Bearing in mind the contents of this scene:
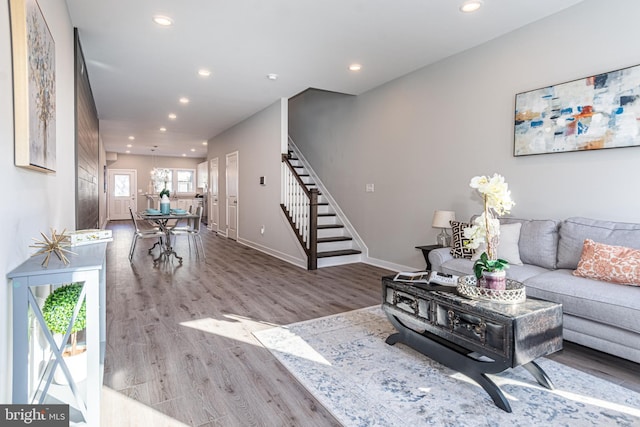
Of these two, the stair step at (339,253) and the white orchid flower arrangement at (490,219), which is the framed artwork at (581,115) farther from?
the stair step at (339,253)

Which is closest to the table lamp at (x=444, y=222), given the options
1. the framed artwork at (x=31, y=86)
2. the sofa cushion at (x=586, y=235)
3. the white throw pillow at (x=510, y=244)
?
the white throw pillow at (x=510, y=244)

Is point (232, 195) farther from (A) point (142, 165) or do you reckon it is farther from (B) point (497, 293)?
(A) point (142, 165)

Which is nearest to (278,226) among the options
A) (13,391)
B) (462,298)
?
(462,298)

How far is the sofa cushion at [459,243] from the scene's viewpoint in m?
3.40

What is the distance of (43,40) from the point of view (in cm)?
193

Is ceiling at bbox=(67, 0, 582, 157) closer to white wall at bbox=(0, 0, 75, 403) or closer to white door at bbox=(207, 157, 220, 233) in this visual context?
white wall at bbox=(0, 0, 75, 403)

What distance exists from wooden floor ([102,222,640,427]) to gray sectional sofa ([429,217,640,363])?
8.0 inches

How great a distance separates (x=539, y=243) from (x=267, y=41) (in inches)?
130

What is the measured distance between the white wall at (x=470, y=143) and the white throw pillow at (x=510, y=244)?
14.2 inches

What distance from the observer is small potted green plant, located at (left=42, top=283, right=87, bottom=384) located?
1705mm

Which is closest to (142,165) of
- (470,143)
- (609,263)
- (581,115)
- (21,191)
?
(470,143)

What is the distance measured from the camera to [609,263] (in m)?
2.46

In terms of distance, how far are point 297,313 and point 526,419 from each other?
199 cm

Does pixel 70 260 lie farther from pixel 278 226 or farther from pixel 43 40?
pixel 278 226
